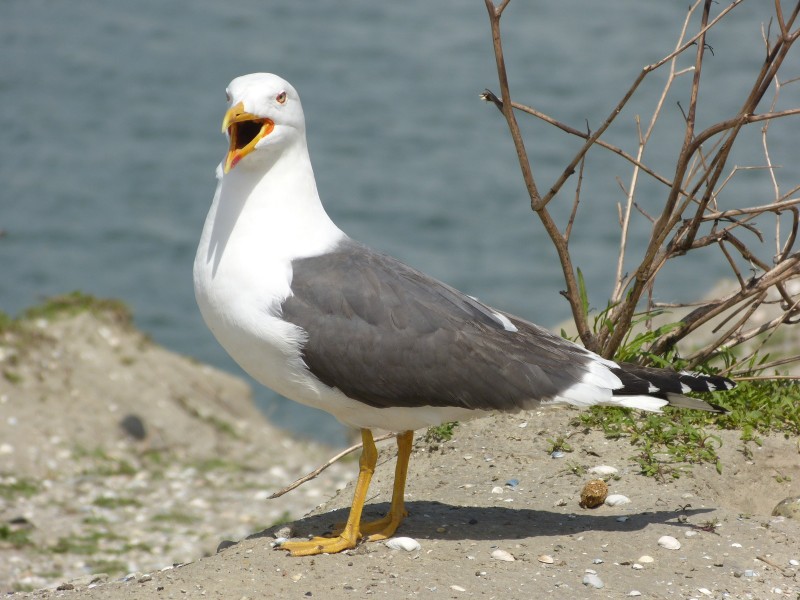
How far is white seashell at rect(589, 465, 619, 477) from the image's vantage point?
5053 mm

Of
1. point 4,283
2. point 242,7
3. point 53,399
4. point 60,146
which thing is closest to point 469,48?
point 242,7

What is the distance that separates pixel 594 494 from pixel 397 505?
872 mm

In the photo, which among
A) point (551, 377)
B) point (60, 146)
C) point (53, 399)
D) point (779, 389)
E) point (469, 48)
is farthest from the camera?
point (469, 48)

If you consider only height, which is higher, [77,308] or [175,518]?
[77,308]

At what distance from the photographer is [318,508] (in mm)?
5395

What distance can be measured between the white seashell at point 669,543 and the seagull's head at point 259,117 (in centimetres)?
220

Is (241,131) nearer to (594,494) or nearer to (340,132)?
(594,494)

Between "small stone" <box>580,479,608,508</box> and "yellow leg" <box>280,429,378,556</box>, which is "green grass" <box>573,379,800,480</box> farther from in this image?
"yellow leg" <box>280,429,378,556</box>

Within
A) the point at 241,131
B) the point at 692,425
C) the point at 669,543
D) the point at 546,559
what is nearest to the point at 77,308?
the point at 241,131

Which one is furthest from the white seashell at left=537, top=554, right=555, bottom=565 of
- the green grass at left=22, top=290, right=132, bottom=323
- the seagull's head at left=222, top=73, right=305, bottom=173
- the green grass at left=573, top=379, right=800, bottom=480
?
the green grass at left=22, top=290, right=132, bottom=323

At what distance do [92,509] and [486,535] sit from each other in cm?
345

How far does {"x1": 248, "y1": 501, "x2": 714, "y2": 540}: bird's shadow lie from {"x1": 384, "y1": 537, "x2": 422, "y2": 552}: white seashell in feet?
0.34

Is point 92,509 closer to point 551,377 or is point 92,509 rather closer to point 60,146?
point 551,377

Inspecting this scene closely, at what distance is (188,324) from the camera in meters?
13.7
